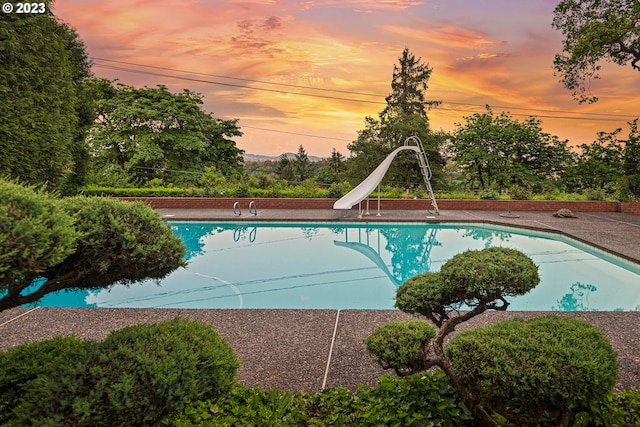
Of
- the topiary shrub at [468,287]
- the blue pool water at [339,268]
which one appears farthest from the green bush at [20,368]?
the topiary shrub at [468,287]

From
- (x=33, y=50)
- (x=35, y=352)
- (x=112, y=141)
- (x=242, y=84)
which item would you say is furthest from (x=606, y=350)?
(x=242, y=84)

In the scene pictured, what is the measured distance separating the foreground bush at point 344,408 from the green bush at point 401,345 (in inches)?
7.7

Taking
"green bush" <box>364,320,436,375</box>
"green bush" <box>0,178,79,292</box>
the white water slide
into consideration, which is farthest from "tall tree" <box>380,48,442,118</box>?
"green bush" <box>0,178,79,292</box>

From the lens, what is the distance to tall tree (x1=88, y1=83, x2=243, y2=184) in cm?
2059

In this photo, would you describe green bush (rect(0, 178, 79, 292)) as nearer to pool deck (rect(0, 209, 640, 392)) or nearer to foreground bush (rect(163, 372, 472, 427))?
foreground bush (rect(163, 372, 472, 427))

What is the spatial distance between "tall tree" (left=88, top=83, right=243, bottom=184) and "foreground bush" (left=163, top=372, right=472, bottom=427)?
20.1m

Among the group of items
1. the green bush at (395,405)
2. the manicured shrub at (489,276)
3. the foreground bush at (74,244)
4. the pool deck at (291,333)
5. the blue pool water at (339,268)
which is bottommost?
the blue pool water at (339,268)

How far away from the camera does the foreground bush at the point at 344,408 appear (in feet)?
7.12

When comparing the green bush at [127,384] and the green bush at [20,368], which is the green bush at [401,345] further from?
the green bush at [20,368]

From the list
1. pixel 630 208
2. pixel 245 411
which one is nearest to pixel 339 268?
pixel 245 411

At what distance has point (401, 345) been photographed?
7.85ft

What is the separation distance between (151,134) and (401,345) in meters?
21.4

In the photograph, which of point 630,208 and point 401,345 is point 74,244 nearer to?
point 401,345

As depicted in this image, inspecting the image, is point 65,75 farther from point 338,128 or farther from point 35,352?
point 338,128
